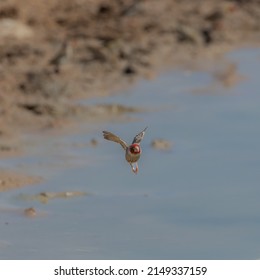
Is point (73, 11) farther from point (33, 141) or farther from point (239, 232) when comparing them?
point (239, 232)

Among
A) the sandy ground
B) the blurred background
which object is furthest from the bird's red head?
the sandy ground

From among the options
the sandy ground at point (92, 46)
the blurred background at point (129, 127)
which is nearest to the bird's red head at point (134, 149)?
the blurred background at point (129, 127)

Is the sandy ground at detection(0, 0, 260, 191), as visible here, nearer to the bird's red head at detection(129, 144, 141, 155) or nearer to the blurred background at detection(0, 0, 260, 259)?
the blurred background at detection(0, 0, 260, 259)

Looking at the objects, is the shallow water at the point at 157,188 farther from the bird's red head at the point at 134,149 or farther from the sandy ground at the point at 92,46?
the bird's red head at the point at 134,149

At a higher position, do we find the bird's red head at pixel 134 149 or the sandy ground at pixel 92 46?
the sandy ground at pixel 92 46

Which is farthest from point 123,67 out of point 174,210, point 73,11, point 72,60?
point 174,210
